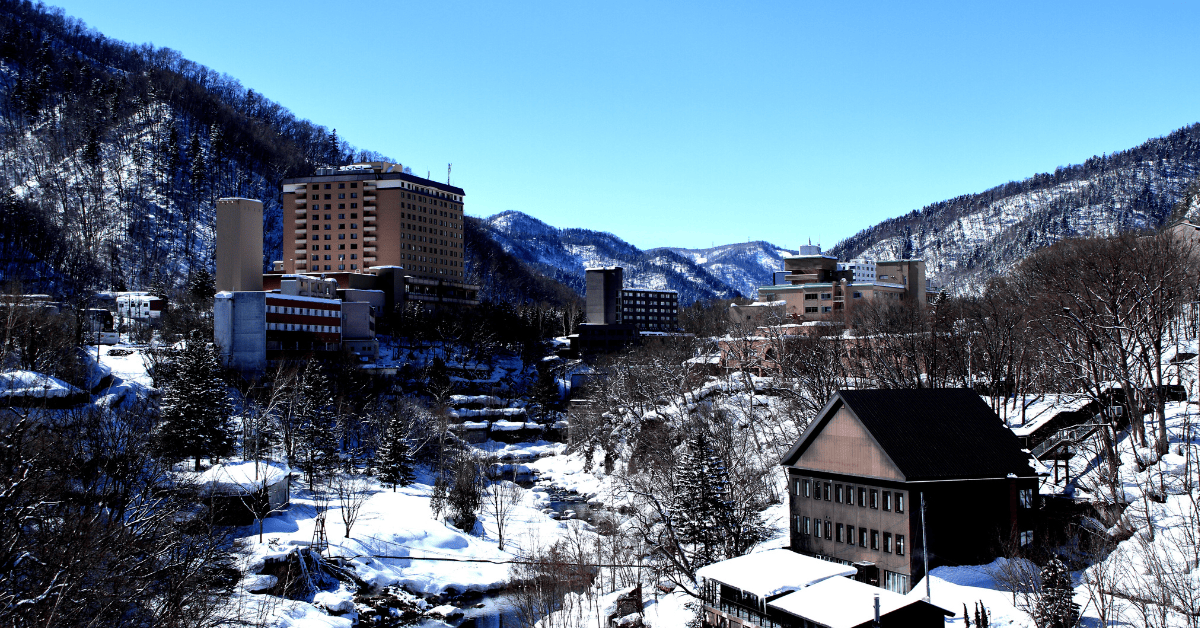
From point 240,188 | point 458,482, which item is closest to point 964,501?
point 458,482

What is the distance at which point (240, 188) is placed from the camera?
156 meters

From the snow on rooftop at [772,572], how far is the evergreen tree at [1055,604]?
6760 mm

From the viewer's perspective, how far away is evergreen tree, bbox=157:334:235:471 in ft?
179

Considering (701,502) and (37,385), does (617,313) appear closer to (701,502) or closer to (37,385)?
(37,385)

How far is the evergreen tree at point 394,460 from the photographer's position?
197 feet

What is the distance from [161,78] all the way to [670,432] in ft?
508

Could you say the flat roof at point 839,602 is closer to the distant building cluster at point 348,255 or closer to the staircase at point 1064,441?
the staircase at point 1064,441

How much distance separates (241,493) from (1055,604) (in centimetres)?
3676

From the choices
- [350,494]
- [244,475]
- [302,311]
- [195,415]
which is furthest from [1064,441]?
[302,311]

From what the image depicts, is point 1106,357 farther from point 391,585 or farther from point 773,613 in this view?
point 391,585

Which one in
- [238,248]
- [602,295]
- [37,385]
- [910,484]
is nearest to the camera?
[910,484]

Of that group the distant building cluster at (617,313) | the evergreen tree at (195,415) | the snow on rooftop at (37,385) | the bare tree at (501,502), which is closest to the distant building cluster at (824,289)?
the distant building cluster at (617,313)

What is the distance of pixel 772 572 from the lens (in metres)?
30.4

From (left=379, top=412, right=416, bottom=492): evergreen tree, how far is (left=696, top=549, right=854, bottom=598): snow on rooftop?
32627 mm
